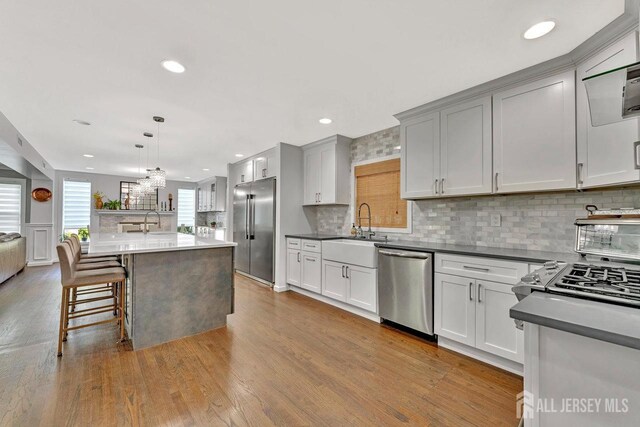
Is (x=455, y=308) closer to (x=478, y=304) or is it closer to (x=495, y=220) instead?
(x=478, y=304)

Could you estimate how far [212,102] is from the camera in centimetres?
295

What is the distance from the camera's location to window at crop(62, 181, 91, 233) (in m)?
7.39

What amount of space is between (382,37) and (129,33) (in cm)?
171

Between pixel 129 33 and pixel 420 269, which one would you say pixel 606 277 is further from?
pixel 129 33

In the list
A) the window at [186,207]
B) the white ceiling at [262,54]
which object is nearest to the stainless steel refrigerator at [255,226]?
the white ceiling at [262,54]

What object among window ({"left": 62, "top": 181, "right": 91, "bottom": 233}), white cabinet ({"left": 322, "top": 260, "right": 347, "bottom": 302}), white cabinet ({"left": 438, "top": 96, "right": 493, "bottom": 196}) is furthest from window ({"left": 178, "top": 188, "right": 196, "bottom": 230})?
white cabinet ({"left": 438, "top": 96, "right": 493, "bottom": 196})

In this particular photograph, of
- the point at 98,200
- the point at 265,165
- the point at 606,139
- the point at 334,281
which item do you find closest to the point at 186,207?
the point at 98,200

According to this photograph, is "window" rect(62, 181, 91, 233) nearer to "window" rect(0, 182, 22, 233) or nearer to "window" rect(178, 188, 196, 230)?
"window" rect(0, 182, 22, 233)

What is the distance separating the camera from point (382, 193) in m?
3.83

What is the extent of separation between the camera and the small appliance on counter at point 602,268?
0.94 metres

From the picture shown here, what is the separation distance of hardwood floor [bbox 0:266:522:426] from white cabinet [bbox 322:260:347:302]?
51 cm

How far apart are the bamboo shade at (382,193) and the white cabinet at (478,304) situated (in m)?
1.19

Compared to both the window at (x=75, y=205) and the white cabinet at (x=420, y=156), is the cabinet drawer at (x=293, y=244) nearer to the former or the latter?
the white cabinet at (x=420, y=156)

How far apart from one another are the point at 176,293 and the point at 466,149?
311 centimetres
